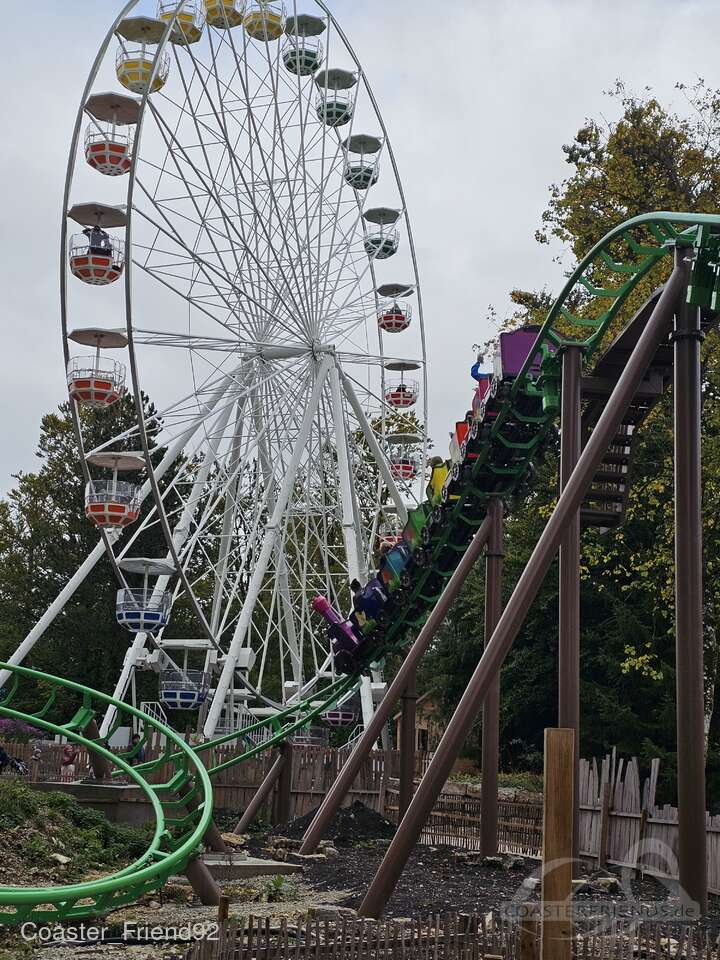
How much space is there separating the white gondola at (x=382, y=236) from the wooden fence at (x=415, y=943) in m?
22.6

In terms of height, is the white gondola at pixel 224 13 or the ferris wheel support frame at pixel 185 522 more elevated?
the white gondola at pixel 224 13

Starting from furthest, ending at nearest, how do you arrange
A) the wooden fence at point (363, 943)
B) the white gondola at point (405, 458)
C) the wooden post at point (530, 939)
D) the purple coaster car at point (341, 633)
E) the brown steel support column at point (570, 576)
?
the white gondola at point (405, 458)
the purple coaster car at point (341, 633)
the brown steel support column at point (570, 576)
the wooden fence at point (363, 943)
the wooden post at point (530, 939)

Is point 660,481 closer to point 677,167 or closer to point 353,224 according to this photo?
point 677,167

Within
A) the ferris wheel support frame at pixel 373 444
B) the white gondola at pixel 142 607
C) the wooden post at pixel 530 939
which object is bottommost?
the wooden post at pixel 530 939

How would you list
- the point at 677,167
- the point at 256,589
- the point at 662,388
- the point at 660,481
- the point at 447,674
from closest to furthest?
the point at 662,388 < the point at 660,481 < the point at 677,167 < the point at 256,589 < the point at 447,674

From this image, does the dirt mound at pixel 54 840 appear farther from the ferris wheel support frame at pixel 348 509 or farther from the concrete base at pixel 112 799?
the ferris wheel support frame at pixel 348 509

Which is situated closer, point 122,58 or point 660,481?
point 660,481

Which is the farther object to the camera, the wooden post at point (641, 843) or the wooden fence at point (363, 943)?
the wooden post at point (641, 843)

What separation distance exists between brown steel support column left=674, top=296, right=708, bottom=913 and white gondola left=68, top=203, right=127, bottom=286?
14558 millimetres

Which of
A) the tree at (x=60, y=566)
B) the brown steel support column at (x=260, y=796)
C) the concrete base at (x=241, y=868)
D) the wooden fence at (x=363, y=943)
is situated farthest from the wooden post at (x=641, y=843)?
the tree at (x=60, y=566)

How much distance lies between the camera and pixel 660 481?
65.3 ft

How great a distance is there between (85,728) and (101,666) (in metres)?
32.6

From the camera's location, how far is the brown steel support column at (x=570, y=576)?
Result: 1115cm

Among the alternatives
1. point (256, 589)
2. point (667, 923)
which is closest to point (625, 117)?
point (256, 589)
